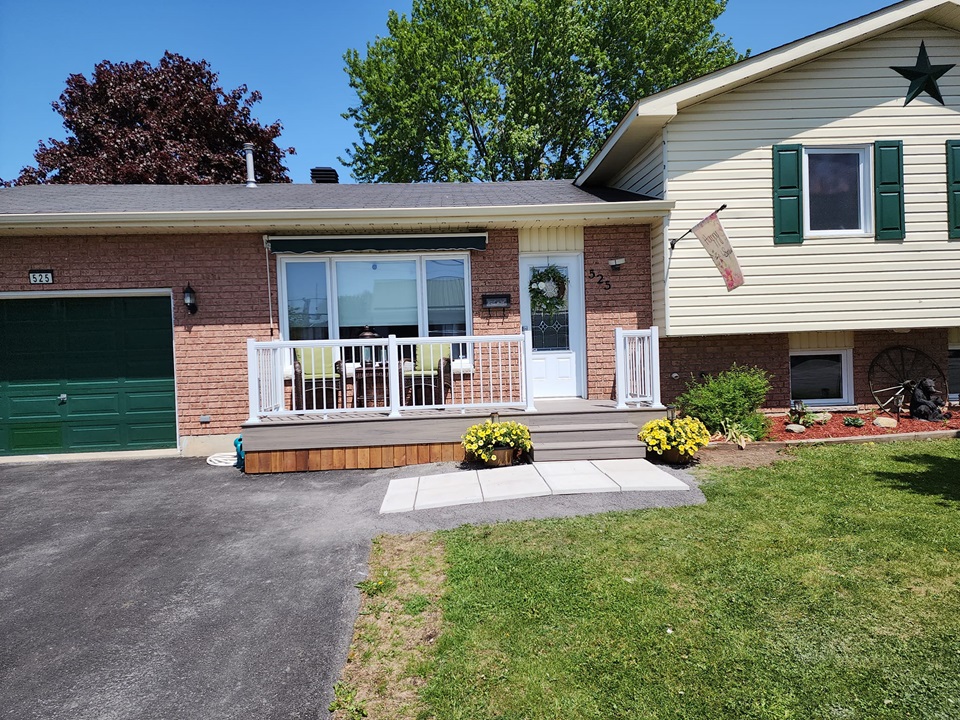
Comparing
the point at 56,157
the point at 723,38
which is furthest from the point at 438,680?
the point at 723,38

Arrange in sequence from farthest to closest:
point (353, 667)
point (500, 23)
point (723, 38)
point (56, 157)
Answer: point (723, 38) < point (500, 23) < point (56, 157) < point (353, 667)

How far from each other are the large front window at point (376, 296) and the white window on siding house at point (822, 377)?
5.22 metres

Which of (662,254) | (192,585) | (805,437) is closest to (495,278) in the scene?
(662,254)

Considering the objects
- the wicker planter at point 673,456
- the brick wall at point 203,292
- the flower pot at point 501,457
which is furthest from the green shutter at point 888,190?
the brick wall at point 203,292

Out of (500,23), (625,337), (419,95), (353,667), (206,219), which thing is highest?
(500,23)

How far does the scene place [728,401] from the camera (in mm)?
6539

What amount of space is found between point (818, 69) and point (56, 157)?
23.3m

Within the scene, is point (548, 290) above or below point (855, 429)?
above

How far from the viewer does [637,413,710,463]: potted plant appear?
5.52 metres

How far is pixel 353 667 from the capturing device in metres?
2.38

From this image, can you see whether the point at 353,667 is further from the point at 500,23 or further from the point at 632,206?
the point at 500,23

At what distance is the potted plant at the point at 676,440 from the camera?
5.52 metres

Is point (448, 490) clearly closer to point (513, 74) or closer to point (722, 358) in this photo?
point (722, 358)

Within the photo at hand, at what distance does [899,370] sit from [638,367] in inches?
181
